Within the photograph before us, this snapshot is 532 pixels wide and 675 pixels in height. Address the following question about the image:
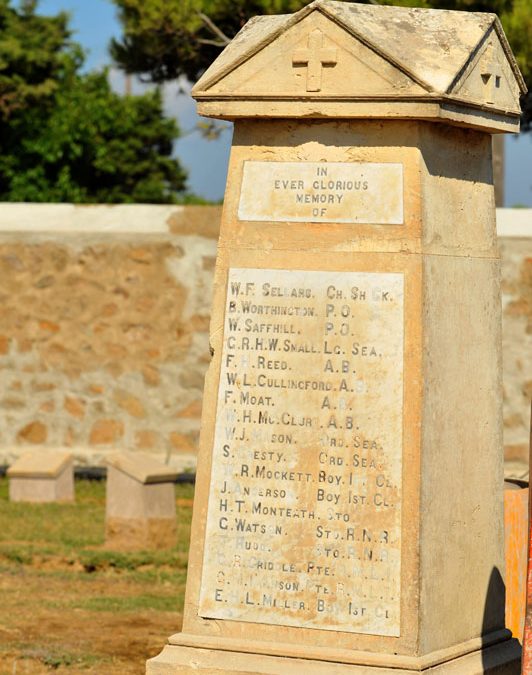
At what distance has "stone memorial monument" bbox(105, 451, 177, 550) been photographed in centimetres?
921

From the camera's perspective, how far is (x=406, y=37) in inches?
199

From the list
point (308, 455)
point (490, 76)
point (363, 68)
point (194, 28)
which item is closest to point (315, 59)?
point (363, 68)

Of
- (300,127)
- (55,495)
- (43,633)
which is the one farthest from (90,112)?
(300,127)

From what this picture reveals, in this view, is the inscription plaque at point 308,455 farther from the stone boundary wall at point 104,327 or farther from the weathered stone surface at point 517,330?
the stone boundary wall at point 104,327

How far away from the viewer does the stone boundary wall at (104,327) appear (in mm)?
12625

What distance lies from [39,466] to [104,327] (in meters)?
1.92

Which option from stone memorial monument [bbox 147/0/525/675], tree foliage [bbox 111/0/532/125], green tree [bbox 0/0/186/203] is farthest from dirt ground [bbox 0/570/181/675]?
green tree [bbox 0/0/186/203]

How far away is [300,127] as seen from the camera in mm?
5105

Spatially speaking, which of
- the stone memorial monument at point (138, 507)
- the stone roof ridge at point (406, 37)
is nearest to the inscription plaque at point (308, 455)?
the stone roof ridge at point (406, 37)

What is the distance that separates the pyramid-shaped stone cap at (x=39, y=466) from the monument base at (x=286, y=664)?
610 centimetres

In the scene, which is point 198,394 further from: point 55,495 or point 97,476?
point 55,495

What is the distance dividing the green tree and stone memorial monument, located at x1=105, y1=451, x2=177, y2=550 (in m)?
13.0

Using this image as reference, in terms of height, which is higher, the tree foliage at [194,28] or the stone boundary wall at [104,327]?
the tree foliage at [194,28]

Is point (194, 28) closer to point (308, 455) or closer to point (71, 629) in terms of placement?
point (71, 629)
